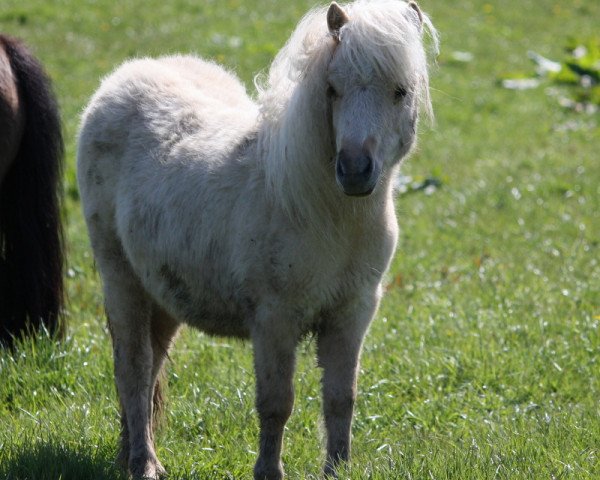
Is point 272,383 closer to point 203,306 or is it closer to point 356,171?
point 203,306

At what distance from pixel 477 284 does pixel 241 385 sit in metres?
2.78

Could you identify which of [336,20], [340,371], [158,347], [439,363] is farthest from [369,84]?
[439,363]

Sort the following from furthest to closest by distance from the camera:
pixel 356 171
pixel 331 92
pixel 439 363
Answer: pixel 439 363, pixel 331 92, pixel 356 171

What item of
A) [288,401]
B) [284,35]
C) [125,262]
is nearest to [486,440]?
[288,401]

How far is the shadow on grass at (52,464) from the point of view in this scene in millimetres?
4156

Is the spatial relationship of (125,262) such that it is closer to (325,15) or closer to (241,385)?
(241,385)

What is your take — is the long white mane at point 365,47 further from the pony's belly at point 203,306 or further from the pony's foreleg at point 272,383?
the pony's foreleg at point 272,383

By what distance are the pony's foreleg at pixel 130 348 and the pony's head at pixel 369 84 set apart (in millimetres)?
1650

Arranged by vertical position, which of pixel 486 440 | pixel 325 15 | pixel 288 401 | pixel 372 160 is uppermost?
pixel 325 15

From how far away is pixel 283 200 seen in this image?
3869 millimetres

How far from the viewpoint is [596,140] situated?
504 inches

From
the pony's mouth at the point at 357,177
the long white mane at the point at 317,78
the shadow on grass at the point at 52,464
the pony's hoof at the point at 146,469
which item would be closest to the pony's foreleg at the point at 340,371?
the long white mane at the point at 317,78

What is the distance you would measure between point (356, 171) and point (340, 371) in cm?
102

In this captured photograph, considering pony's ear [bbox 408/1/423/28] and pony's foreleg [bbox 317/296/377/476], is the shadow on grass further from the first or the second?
pony's ear [bbox 408/1/423/28]
